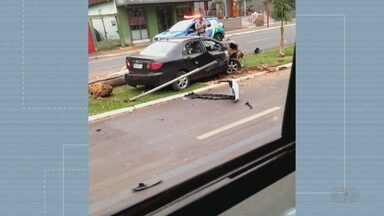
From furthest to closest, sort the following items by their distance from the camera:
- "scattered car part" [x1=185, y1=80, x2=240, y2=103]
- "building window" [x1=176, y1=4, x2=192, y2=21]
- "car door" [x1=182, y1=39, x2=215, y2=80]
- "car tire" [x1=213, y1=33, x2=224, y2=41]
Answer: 1. "car tire" [x1=213, y1=33, x2=224, y2=41]
2. "car door" [x1=182, y1=39, x2=215, y2=80]
3. "building window" [x1=176, y1=4, x2=192, y2=21]
4. "scattered car part" [x1=185, y1=80, x2=240, y2=103]

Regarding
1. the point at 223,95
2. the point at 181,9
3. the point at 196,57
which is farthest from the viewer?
the point at 196,57

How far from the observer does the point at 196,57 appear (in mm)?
5305

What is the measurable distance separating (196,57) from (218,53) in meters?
0.39

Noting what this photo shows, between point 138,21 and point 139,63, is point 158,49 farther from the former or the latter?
point 138,21

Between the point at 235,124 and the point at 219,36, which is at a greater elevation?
the point at 219,36

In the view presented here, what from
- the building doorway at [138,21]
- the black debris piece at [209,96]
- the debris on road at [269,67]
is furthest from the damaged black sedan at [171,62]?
the building doorway at [138,21]

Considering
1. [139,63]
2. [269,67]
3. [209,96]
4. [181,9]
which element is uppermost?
[181,9]

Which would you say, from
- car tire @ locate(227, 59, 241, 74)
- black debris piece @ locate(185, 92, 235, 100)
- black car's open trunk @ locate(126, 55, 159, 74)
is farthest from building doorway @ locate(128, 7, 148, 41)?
car tire @ locate(227, 59, 241, 74)

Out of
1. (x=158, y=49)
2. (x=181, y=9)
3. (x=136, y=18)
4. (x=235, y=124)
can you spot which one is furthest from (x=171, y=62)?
(x=235, y=124)

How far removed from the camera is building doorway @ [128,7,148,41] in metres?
3.18

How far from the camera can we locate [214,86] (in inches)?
194

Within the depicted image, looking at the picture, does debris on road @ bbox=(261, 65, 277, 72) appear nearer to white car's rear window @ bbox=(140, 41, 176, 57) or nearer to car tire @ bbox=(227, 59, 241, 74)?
car tire @ bbox=(227, 59, 241, 74)

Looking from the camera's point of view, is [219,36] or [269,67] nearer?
[269,67]

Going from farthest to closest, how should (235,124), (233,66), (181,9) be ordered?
(233,66)
(181,9)
(235,124)
